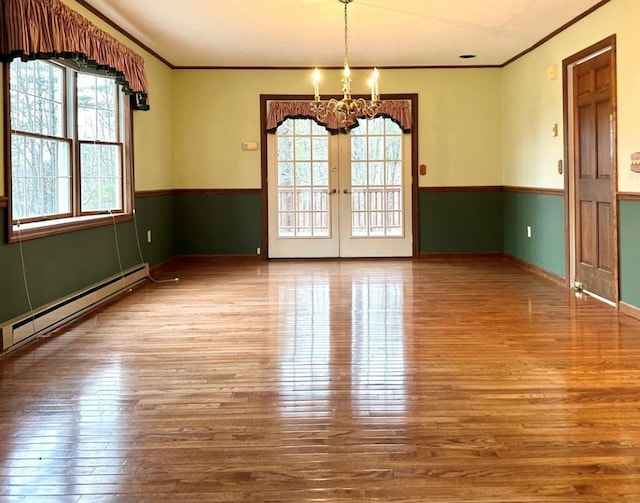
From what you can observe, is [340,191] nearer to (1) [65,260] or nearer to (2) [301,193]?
(2) [301,193]

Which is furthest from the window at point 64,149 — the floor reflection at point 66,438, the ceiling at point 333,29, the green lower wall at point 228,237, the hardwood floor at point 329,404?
the floor reflection at point 66,438

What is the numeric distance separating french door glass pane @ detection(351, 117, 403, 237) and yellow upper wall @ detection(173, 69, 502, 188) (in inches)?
14.1

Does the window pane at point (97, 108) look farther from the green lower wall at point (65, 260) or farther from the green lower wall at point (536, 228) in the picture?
the green lower wall at point (536, 228)

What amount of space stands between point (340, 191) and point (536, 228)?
2497 mm

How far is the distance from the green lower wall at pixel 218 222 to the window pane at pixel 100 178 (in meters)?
1.97

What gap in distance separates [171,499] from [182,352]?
1.94m

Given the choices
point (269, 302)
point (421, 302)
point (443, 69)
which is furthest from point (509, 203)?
point (269, 302)

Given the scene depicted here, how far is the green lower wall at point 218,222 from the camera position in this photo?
28.2 ft

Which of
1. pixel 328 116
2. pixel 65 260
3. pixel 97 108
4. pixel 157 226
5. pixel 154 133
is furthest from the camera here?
pixel 328 116

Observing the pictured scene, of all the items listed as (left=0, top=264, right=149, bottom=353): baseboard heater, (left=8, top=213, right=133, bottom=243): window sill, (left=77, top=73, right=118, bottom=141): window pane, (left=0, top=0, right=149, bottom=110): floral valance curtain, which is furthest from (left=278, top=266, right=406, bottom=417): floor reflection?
(left=0, top=0, right=149, bottom=110): floral valance curtain

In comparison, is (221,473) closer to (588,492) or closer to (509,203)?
(588,492)

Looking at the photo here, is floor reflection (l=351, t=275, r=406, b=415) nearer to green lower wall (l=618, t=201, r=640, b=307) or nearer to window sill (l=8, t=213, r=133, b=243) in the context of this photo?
green lower wall (l=618, t=201, r=640, b=307)

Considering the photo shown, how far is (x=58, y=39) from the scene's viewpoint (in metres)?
4.58

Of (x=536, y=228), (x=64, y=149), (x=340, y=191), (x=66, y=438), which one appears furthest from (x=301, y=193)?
(x=66, y=438)
